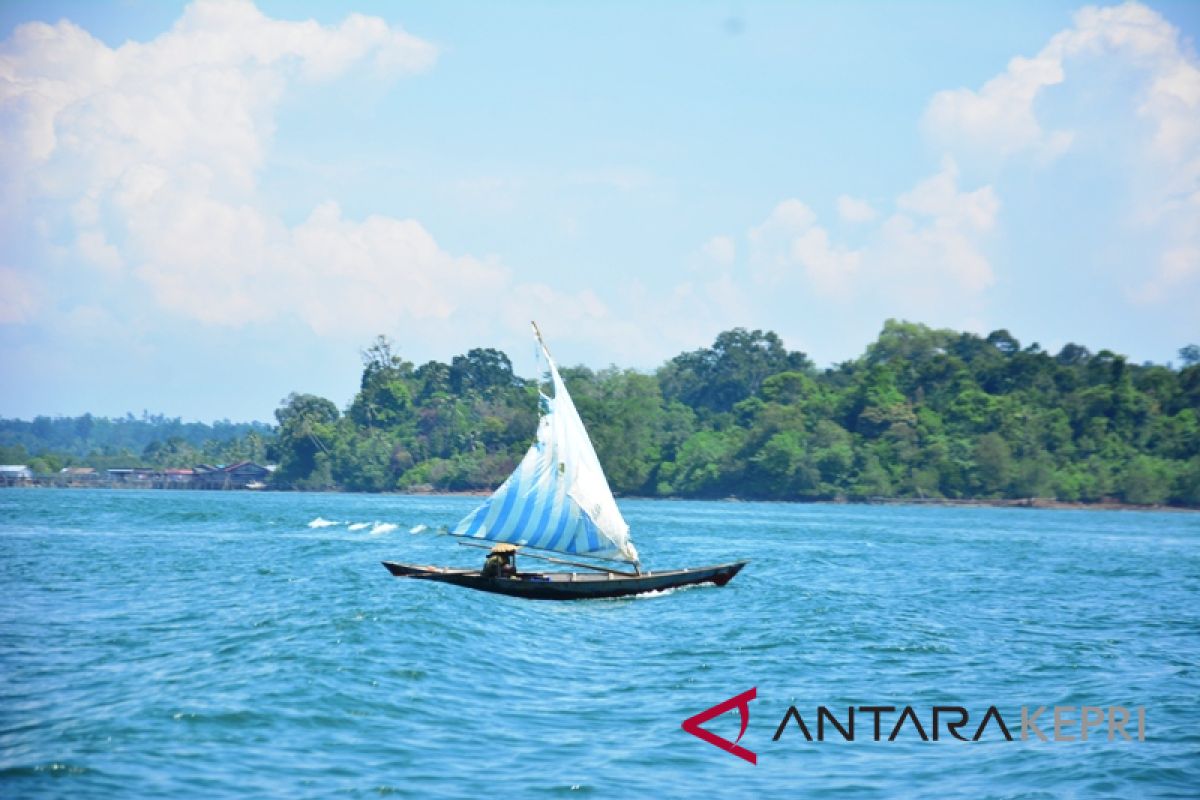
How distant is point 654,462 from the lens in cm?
19250

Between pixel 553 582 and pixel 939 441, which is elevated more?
pixel 939 441

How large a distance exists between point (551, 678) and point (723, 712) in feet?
16.1

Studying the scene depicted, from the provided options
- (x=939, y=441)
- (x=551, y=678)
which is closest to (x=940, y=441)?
(x=939, y=441)

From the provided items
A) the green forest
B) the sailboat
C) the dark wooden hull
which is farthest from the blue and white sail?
the green forest

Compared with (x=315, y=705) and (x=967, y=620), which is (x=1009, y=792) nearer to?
(x=315, y=705)

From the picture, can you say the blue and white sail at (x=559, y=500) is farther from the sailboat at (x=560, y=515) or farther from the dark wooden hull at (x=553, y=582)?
the dark wooden hull at (x=553, y=582)

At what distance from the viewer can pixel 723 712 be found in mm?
27062

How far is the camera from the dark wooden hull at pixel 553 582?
4444 cm

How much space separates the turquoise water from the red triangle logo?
304 mm

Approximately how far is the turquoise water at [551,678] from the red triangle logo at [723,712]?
30cm

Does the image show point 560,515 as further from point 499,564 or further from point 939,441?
point 939,441

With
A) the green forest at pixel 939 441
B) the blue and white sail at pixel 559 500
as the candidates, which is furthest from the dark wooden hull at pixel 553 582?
the green forest at pixel 939 441

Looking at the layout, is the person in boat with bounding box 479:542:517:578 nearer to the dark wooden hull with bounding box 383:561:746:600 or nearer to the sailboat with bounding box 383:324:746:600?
the dark wooden hull with bounding box 383:561:746:600
